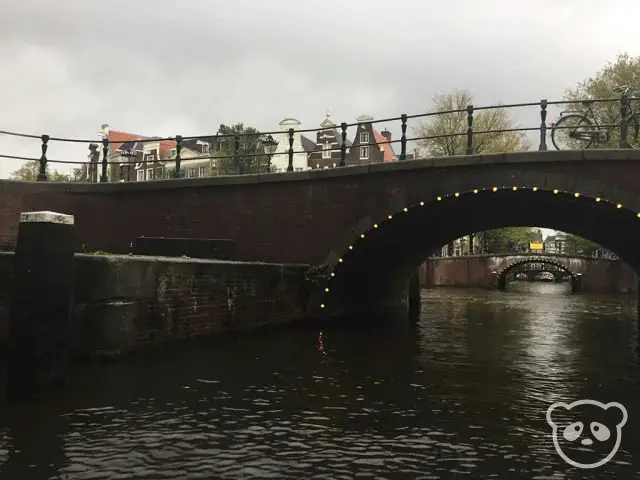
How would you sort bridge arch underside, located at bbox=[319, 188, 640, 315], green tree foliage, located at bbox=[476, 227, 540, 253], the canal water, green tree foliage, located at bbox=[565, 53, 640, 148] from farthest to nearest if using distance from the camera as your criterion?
green tree foliage, located at bbox=[476, 227, 540, 253] → green tree foliage, located at bbox=[565, 53, 640, 148] → bridge arch underside, located at bbox=[319, 188, 640, 315] → the canal water

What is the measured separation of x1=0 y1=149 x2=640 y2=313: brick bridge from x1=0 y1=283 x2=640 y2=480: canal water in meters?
3.42

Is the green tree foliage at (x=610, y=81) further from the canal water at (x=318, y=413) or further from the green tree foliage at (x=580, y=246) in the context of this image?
the canal water at (x=318, y=413)

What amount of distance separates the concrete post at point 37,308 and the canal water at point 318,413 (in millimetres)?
349

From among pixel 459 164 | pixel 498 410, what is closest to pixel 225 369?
pixel 498 410

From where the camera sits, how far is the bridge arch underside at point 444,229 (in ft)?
44.1

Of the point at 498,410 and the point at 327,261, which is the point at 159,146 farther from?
the point at 498,410

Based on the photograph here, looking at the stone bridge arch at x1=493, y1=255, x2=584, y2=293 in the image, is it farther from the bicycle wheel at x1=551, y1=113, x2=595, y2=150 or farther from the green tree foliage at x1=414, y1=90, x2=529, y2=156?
the bicycle wheel at x1=551, y1=113, x2=595, y2=150

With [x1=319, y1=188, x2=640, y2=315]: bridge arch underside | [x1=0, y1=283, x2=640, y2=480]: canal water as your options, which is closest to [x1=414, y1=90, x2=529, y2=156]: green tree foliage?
[x1=319, y1=188, x2=640, y2=315]: bridge arch underside

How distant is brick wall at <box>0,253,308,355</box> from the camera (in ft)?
25.4

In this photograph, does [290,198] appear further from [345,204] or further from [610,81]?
[610,81]

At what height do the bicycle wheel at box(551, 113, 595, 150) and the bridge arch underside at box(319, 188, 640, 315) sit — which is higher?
the bicycle wheel at box(551, 113, 595, 150)

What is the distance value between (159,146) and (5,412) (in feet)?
154

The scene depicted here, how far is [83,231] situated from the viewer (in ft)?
49.6

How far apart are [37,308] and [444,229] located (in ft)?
44.9
